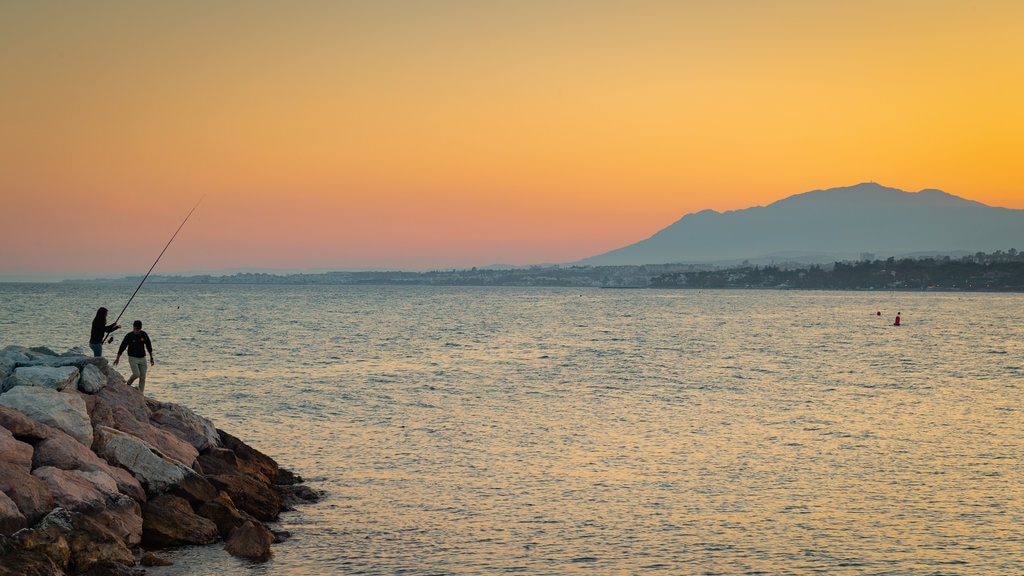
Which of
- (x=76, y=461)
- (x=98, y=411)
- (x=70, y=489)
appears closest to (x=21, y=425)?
(x=76, y=461)

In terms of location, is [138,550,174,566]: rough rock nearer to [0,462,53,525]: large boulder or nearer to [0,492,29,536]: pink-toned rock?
[0,462,53,525]: large boulder

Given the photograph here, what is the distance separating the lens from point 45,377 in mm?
16188

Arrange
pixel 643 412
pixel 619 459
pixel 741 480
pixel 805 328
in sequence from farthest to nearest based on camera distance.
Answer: pixel 805 328 → pixel 643 412 → pixel 619 459 → pixel 741 480

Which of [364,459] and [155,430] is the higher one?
[155,430]

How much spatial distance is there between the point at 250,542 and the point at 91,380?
21.1 ft

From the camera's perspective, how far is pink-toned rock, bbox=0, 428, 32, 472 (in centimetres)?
1248

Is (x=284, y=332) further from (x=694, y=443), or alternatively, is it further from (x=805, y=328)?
(x=694, y=443)

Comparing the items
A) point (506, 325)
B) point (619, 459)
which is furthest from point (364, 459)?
point (506, 325)

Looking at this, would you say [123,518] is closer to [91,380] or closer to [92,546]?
[92,546]

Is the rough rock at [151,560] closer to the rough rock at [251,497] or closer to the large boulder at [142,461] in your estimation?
the large boulder at [142,461]

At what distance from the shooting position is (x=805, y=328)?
75500mm

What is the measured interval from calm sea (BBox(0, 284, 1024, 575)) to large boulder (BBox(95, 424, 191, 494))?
6.35 feet

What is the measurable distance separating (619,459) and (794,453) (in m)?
4.20

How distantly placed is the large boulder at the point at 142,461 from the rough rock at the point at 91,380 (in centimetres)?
224
